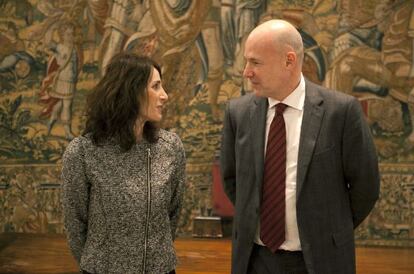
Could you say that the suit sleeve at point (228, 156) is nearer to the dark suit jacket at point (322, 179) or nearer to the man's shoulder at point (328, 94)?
the dark suit jacket at point (322, 179)

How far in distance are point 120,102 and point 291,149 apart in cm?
82

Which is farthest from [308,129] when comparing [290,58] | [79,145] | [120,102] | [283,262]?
[79,145]

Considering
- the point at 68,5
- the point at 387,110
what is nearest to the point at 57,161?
the point at 68,5

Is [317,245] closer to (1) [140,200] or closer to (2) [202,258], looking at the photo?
(1) [140,200]

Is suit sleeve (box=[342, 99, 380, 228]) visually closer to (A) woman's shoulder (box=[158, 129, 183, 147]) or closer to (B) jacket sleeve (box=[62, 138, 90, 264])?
(A) woman's shoulder (box=[158, 129, 183, 147])

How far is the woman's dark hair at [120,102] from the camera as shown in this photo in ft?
10.5

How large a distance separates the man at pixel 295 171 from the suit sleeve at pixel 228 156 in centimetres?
17

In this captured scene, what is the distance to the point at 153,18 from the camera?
809 centimetres

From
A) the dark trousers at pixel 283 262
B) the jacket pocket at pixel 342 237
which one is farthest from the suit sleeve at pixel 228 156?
the jacket pocket at pixel 342 237

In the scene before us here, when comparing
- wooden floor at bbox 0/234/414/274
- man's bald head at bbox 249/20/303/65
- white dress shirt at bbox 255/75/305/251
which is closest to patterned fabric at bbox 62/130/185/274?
white dress shirt at bbox 255/75/305/251

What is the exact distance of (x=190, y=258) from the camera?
572 centimetres

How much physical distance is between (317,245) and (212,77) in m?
5.05

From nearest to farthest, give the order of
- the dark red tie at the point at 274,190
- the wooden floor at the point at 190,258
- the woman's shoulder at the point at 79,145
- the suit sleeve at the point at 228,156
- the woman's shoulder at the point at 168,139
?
the dark red tie at the point at 274,190 → the woman's shoulder at the point at 79,145 → the woman's shoulder at the point at 168,139 → the suit sleeve at the point at 228,156 → the wooden floor at the point at 190,258

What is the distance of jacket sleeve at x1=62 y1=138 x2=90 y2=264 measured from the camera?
315 cm
